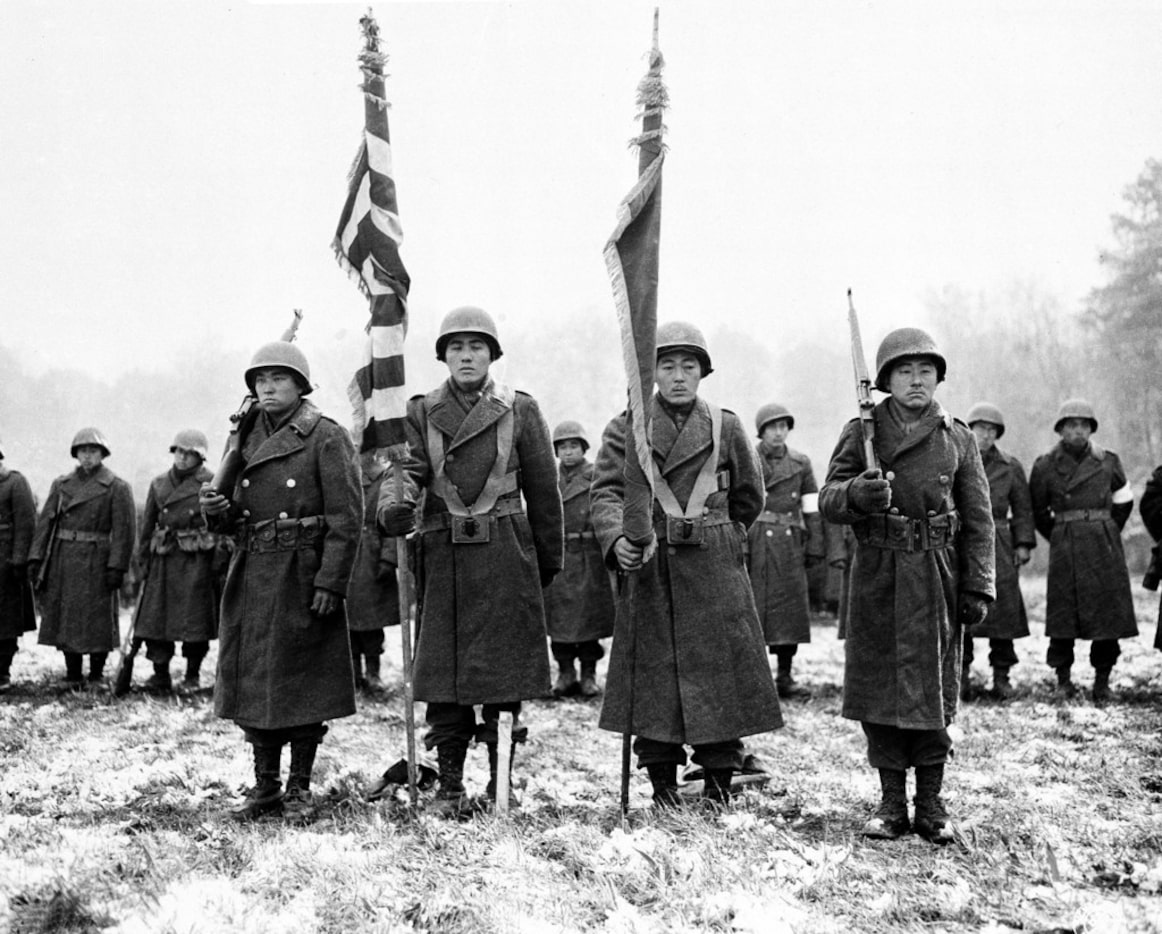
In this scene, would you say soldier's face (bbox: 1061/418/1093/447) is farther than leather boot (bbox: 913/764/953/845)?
Yes

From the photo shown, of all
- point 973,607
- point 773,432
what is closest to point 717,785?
point 973,607

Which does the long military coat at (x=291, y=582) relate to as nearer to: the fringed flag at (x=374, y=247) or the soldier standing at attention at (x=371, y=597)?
the fringed flag at (x=374, y=247)

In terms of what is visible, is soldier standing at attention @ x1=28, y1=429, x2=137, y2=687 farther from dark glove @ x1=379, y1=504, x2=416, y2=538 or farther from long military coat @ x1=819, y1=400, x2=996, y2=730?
long military coat @ x1=819, y1=400, x2=996, y2=730

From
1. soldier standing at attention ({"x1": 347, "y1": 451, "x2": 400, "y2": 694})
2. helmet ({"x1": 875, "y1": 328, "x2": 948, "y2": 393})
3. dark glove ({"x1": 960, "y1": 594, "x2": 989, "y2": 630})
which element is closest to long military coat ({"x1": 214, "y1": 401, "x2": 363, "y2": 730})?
helmet ({"x1": 875, "y1": 328, "x2": 948, "y2": 393})

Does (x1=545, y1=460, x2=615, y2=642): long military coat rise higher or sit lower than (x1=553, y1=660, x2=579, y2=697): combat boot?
higher

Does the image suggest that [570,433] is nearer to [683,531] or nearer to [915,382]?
[683,531]

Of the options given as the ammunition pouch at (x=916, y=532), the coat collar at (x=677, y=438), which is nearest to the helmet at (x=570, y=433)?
the coat collar at (x=677, y=438)

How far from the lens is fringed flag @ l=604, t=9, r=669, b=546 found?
15.1 feet

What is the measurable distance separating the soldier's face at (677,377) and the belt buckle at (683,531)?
613 mm

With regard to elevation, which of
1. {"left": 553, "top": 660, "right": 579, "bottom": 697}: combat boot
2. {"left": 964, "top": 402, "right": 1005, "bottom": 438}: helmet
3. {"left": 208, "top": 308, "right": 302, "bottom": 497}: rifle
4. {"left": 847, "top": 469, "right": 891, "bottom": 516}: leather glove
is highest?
{"left": 964, "top": 402, "right": 1005, "bottom": 438}: helmet

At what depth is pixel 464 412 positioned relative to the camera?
5160mm

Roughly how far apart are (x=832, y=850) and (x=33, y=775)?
175 inches

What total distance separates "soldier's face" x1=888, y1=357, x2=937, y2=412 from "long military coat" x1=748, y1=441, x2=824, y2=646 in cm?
400

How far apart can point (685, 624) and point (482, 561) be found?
1.04 meters
